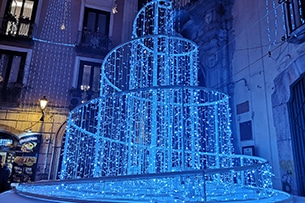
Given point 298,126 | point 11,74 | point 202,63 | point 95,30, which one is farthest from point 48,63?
point 298,126

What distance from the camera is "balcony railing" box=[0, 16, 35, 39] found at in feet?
27.2

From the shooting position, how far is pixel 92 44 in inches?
362

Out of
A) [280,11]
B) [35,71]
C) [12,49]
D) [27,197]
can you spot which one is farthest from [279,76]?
[12,49]

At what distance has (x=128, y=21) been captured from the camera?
1018 centimetres

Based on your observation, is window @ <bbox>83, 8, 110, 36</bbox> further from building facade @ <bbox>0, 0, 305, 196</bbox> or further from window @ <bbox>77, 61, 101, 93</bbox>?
window @ <bbox>77, 61, 101, 93</bbox>

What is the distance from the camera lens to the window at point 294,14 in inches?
175

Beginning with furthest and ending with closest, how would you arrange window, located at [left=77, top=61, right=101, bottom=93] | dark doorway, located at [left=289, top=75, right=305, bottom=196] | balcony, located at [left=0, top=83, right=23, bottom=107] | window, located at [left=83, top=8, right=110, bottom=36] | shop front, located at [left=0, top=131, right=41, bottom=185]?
1. window, located at [left=83, top=8, right=110, bottom=36]
2. window, located at [left=77, top=61, right=101, bottom=93]
3. balcony, located at [left=0, top=83, right=23, bottom=107]
4. shop front, located at [left=0, top=131, right=41, bottom=185]
5. dark doorway, located at [left=289, top=75, right=305, bottom=196]

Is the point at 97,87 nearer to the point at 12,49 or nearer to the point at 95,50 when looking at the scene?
the point at 95,50

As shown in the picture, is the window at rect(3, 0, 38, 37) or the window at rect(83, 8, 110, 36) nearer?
the window at rect(3, 0, 38, 37)

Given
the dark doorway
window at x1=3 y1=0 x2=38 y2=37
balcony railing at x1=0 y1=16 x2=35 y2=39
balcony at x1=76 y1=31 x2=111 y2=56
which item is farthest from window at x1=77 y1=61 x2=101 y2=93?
the dark doorway

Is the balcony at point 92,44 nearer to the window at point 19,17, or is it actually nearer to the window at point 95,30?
the window at point 95,30

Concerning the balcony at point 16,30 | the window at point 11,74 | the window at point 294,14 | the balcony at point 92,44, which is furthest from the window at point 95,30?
the window at point 294,14

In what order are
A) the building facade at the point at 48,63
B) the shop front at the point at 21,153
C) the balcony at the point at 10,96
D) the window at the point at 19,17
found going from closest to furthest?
the shop front at the point at 21,153, the balcony at the point at 10,96, the building facade at the point at 48,63, the window at the point at 19,17

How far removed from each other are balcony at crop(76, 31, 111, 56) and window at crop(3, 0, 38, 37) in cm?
174
